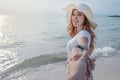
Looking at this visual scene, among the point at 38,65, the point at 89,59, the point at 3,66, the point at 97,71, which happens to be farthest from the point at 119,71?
the point at 89,59

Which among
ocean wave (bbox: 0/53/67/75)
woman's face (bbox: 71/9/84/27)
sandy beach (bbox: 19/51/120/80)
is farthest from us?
ocean wave (bbox: 0/53/67/75)

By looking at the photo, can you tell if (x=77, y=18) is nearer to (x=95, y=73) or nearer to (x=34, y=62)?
(x=95, y=73)

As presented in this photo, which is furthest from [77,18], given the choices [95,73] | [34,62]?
[34,62]

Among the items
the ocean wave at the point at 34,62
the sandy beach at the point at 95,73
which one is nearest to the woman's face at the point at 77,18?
the sandy beach at the point at 95,73

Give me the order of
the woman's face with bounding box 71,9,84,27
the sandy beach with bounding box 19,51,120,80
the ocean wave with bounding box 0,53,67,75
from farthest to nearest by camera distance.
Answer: the ocean wave with bounding box 0,53,67,75 → the sandy beach with bounding box 19,51,120,80 → the woman's face with bounding box 71,9,84,27

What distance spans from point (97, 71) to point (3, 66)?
4010 mm

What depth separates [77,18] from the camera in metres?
2.40

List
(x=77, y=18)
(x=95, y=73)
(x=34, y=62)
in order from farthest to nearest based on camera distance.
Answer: (x=34, y=62) < (x=95, y=73) < (x=77, y=18)

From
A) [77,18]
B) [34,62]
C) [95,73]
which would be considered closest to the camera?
[77,18]

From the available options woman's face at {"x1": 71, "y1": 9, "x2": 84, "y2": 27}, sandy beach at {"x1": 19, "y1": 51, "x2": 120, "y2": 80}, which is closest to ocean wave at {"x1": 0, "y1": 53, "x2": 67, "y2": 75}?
→ sandy beach at {"x1": 19, "y1": 51, "x2": 120, "y2": 80}

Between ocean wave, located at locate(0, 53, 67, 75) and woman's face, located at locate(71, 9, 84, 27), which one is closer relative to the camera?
woman's face, located at locate(71, 9, 84, 27)

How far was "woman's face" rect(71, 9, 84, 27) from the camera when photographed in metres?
2.36

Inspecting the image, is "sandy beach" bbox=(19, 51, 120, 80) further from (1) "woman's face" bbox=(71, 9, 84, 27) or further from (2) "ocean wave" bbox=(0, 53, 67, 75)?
(1) "woman's face" bbox=(71, 9, 84, 27)

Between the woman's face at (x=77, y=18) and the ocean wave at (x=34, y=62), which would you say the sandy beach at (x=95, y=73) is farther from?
the woman's face at (x=77, y=18)
